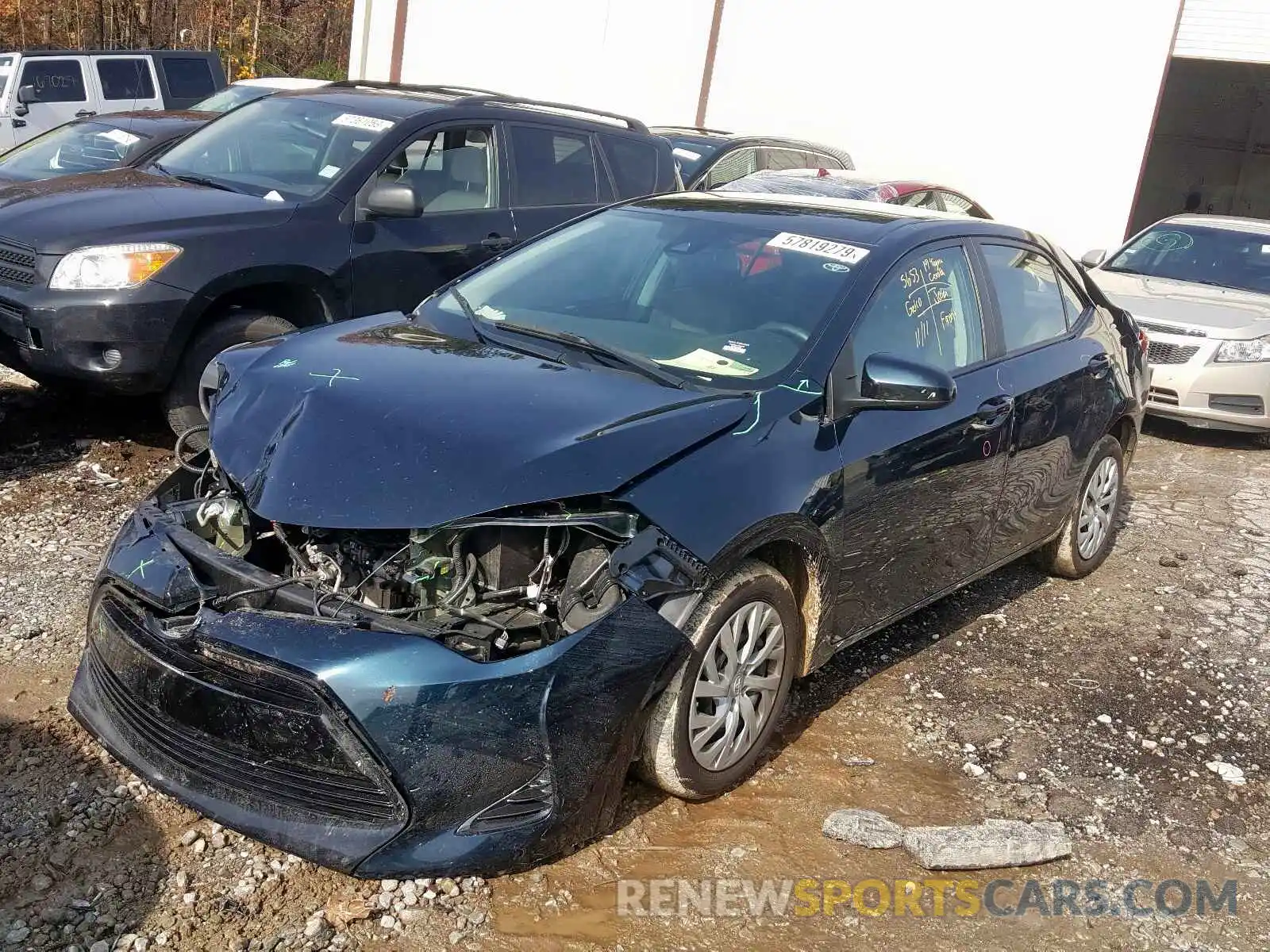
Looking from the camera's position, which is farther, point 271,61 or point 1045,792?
point 271,61

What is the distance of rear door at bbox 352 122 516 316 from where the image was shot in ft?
21.1

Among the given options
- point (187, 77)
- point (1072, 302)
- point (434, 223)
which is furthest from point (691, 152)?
point (187, 77)

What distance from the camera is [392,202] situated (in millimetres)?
6250

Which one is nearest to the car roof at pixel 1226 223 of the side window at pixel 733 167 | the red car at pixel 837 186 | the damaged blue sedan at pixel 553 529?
the red car at pixel 837 186

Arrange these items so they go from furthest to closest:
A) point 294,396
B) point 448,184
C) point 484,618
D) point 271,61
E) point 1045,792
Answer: point 271,61, point 448,184, point 1045,792, point 294,396, point 484,618

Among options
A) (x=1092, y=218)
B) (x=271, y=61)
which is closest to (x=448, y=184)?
(x=1092, y=218)

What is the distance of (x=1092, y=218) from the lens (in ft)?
51.9

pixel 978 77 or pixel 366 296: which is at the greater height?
pixel 978 77

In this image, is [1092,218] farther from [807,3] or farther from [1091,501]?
[1091,501]

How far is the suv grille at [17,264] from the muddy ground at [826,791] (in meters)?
0.88

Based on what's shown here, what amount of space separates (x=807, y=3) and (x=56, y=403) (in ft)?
44.2

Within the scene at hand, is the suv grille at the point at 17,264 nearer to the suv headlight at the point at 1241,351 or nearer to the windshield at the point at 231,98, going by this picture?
the windshield at the point at 231,98

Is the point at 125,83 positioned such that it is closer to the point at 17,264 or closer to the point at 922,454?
the point at 17,264

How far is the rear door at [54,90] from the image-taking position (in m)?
15.4
